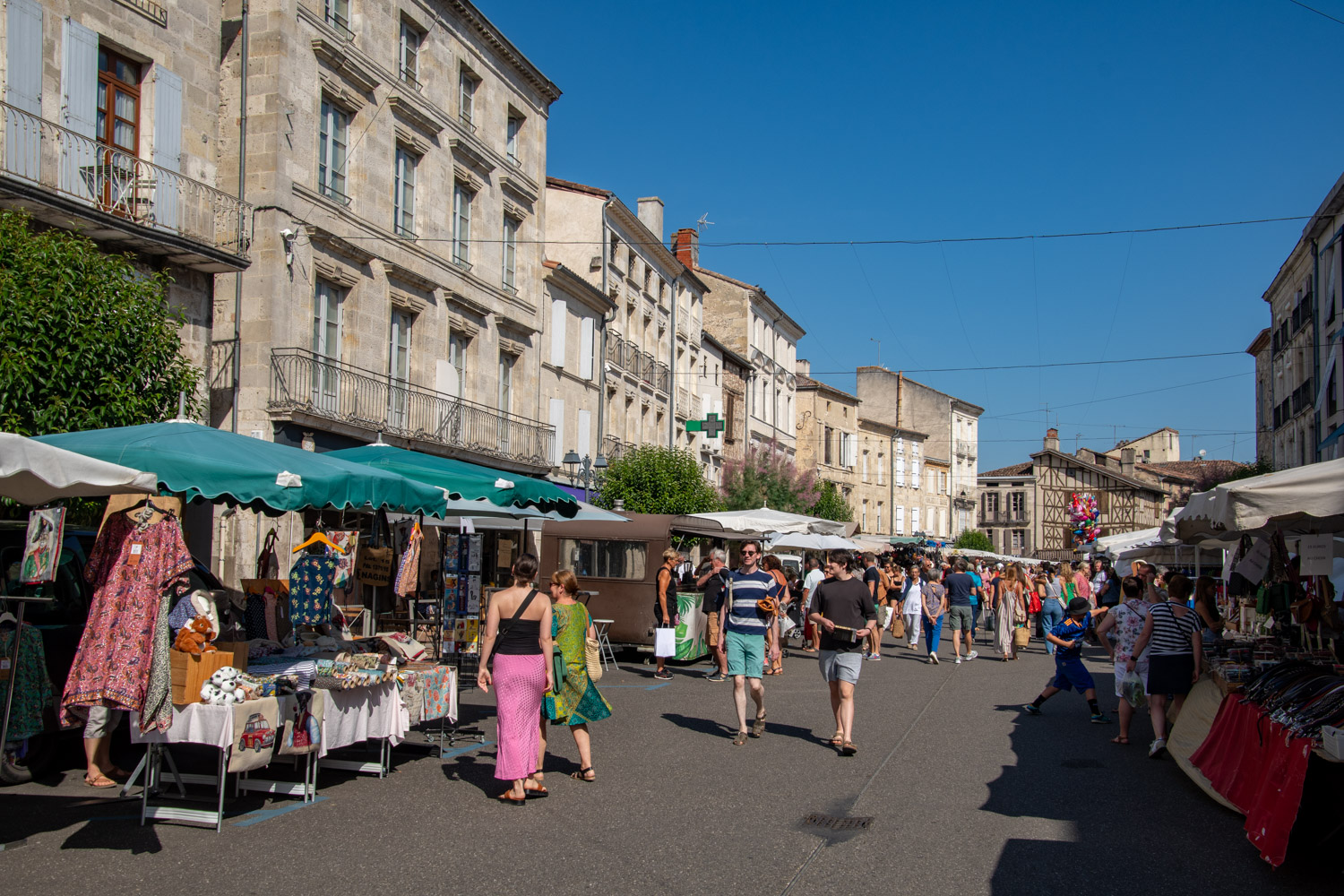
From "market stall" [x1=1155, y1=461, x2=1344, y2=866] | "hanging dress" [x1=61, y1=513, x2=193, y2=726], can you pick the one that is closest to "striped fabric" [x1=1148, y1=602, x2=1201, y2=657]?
"market stall" [x1=1155, y1=461, x2=1344, y2=866]

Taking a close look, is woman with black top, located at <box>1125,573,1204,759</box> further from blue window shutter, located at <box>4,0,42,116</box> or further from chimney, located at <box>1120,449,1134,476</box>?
chimney, located at <box>1120,449,1134,476</box>

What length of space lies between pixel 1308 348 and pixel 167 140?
3259 centimetres

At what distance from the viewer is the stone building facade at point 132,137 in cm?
1390

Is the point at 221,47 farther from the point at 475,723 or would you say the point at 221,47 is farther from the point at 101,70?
the point at 475,723

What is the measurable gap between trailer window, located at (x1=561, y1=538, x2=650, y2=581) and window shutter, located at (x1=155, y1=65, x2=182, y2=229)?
8.16m

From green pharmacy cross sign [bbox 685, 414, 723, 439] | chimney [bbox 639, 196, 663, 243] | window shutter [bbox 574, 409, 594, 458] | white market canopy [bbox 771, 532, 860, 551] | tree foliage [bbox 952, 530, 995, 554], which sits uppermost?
chimney [bbox 639, 196, 663, 243]

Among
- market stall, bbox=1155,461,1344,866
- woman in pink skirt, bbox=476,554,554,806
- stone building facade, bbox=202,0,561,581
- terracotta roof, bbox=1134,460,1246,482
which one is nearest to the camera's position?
market stall, bbox=1155,461,1344,866

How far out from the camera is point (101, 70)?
1551 cm

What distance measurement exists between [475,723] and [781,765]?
11.0 ft

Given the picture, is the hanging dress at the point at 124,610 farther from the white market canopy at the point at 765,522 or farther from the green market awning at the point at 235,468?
the white market canopy at the point at 765,522

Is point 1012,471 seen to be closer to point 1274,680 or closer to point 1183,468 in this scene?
point 1183,468

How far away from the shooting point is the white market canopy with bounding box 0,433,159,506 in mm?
5812

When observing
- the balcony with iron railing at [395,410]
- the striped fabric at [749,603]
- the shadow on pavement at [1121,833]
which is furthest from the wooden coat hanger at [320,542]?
the balcony with iron railing at [395,410]

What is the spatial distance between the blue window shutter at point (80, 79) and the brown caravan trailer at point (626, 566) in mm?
8758
